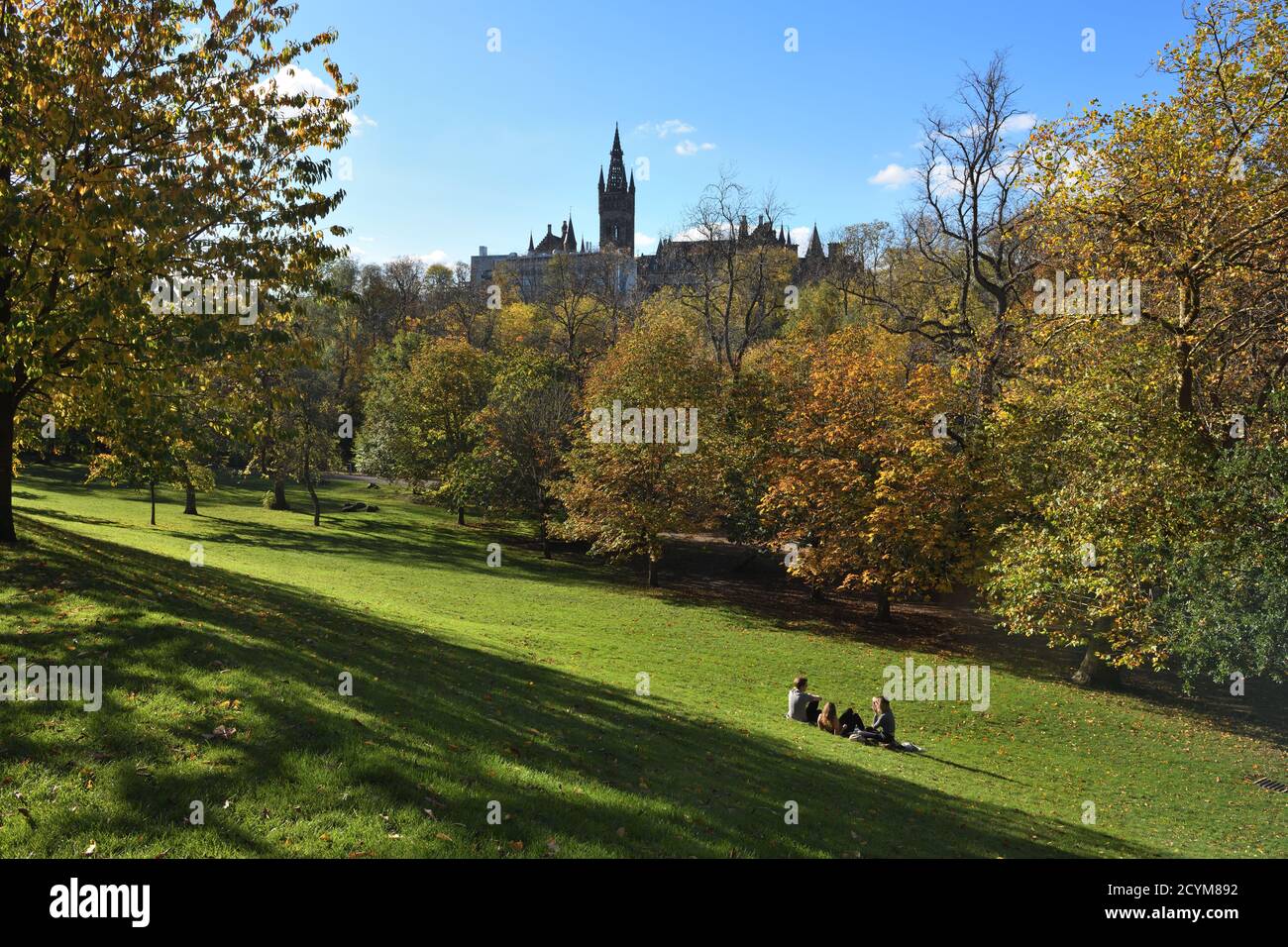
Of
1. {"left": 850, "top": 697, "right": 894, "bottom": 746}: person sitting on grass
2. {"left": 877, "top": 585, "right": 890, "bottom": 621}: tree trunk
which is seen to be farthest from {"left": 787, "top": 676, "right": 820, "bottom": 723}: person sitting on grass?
{"left": 877, "top": 585, "right": 890, "bottom": 621}: tree trunk

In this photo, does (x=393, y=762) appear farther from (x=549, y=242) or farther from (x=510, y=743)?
(x=549, y=242)

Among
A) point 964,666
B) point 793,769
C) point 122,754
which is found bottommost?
point 964,666

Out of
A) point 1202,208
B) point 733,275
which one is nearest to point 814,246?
point 733,275

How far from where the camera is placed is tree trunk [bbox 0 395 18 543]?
14.2 m

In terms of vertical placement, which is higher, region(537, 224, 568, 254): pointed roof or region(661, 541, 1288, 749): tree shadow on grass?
region(537, 224, 568, 254): pointed roof

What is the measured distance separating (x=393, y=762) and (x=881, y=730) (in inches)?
461

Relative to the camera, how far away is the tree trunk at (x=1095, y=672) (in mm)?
23734

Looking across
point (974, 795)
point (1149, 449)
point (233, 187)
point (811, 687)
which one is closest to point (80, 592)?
point (233, 187)

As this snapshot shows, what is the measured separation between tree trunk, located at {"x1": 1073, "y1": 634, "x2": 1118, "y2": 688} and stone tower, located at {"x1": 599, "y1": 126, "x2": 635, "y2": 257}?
163 m

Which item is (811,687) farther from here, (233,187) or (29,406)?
(29,406)

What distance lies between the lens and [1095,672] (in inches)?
947

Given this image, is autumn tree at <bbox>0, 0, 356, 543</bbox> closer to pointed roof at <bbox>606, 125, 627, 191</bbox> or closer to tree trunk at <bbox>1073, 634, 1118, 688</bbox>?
tree trunk at <bbox>1073, 634, 1118, 688</bbox>

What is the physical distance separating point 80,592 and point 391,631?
5841 mm

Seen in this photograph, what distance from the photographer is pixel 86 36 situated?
11867mm
